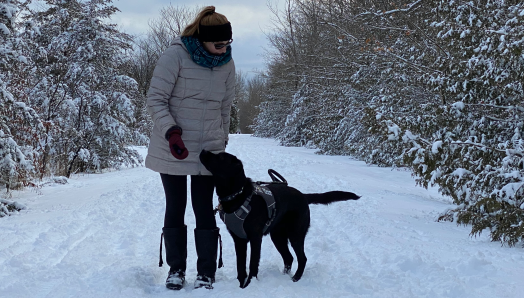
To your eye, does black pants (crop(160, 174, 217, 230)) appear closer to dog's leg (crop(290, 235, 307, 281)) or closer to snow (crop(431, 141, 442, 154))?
dog's leg (crop(290, 235, 307, 281))

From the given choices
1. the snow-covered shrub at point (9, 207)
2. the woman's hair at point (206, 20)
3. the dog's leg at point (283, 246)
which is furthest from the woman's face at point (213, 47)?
the snow-covered shrub at point (9, 207)

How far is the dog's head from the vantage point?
2.98 m

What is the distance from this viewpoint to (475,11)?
5.53 metres

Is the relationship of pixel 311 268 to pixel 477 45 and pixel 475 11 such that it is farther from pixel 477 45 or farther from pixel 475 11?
pixel 475 11

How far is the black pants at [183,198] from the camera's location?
3126mm

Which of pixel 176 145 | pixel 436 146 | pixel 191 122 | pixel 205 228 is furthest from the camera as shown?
pixel 436 146

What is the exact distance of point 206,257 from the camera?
311 cm

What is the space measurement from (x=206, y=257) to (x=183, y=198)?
1.51 ft

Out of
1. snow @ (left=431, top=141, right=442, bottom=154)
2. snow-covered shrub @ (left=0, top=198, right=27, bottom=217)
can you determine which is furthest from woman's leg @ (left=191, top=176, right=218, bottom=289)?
snow-covered shrub @ (left=0, top=198, right=27, bottom=217)

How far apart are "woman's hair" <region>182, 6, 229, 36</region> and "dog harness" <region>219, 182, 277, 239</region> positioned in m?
1.20

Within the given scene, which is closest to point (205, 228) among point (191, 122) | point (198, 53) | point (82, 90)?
point (191, 122)

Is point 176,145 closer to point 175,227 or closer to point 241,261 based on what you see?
point 175,227

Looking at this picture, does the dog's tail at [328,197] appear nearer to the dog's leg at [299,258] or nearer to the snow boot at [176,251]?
the dog's leg at [299,258]

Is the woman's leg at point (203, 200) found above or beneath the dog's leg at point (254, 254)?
above
